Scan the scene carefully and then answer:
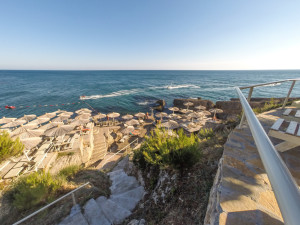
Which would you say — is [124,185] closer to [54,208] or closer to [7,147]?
[54,208]

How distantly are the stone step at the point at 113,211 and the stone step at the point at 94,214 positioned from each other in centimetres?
10

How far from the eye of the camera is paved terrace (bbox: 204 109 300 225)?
54.9 inches

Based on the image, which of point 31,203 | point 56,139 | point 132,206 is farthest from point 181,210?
point 56,139

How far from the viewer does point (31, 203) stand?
11.6 ft

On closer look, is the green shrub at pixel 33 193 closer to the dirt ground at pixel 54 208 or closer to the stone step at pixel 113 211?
the dirt ground at pixel 54 208

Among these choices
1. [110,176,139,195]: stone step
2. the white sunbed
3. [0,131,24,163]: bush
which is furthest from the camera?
[0,131,24,163]: bush

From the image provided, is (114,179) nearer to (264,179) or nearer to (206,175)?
(206,175)

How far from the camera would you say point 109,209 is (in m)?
3.25

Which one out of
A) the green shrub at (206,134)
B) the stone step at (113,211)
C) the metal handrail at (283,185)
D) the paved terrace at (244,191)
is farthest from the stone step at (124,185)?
the metal handrail at (283,185)

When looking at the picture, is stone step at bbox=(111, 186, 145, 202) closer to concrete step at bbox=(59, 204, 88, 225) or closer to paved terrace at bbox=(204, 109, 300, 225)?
concrete step at bbox=(59, 204, 88, 225)

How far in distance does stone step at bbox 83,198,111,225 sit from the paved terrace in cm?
263

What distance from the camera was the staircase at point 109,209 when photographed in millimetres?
2984

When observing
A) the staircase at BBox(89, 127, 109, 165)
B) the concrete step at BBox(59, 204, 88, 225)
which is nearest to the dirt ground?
the concrete step at BBox(59, 204, 88, 225)

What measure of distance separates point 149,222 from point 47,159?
8560mm
